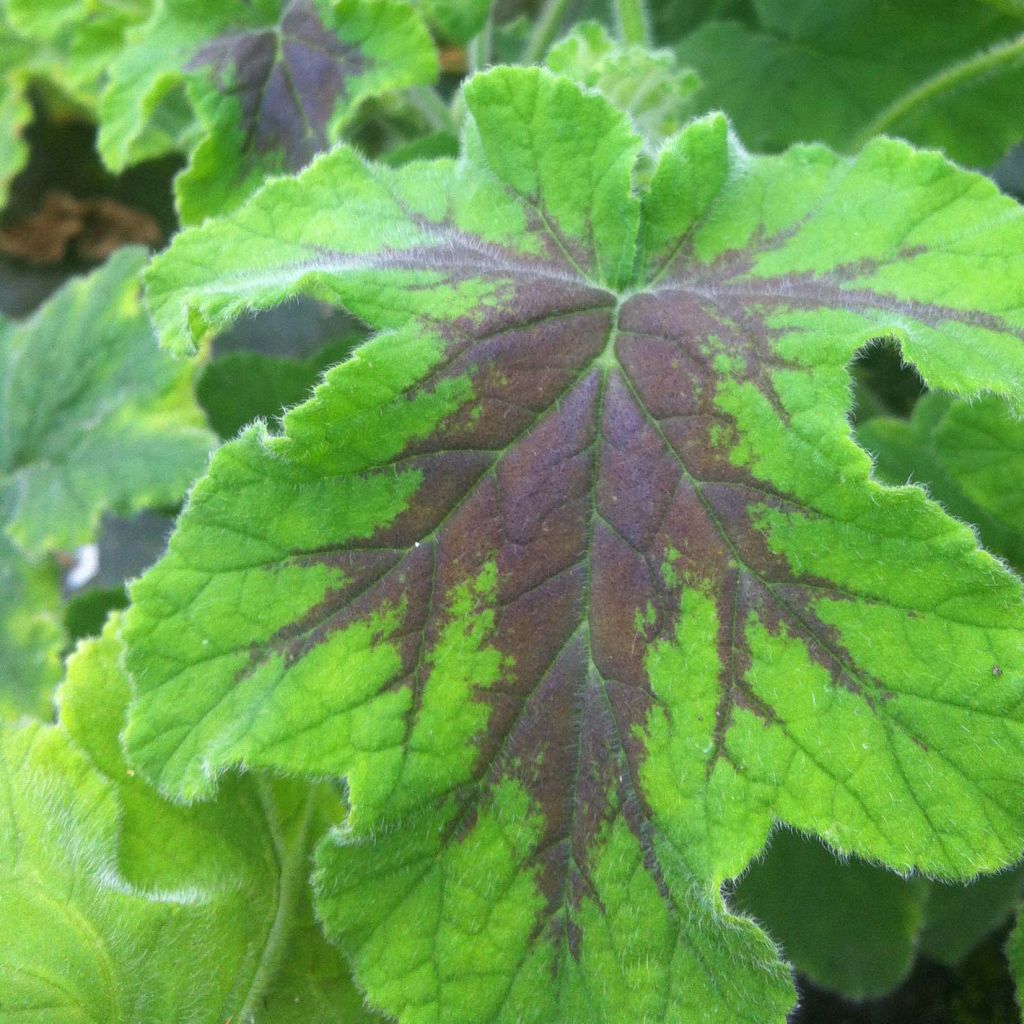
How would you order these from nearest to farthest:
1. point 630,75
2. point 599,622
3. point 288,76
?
point 599,622, point 630,75, point 288,76

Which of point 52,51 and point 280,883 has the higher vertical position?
point 52,51

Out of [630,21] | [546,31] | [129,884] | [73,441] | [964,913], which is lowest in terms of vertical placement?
[964,913]

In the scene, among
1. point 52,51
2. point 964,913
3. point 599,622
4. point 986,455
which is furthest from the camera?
point 52,51

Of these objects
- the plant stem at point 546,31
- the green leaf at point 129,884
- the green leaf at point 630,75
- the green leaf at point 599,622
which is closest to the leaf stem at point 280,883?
the green leaf at point 129,884

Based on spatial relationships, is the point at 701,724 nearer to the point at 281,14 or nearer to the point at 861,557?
the point at 861,557

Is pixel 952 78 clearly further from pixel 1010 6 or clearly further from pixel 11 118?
pixel 11 118

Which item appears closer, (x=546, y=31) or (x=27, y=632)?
(x=27, y=632)

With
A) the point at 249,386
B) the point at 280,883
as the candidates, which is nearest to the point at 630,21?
the point at 249,386

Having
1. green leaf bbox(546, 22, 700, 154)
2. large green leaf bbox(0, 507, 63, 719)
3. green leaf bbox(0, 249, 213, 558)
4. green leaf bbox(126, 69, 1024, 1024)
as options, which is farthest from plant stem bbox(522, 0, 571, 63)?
large green leaf bbox(0, 507, 63, 719)
